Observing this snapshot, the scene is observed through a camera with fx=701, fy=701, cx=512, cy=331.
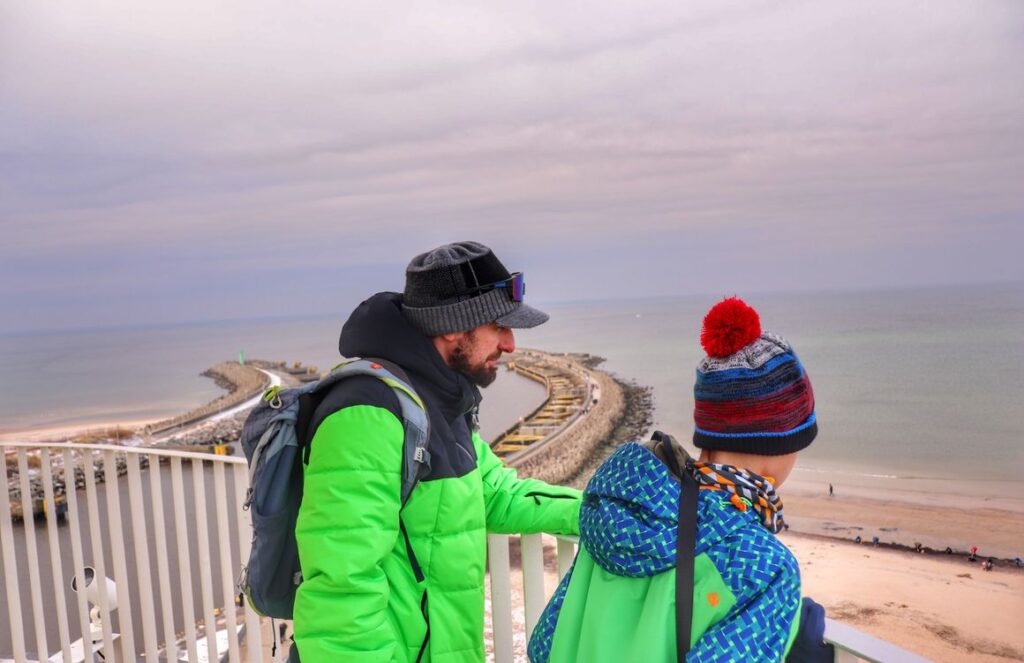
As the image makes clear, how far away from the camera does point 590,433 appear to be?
110 ft

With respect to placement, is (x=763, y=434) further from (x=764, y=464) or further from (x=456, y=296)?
(x=456, y=296)

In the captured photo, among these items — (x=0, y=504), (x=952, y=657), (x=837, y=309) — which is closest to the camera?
(x=0, y=504)

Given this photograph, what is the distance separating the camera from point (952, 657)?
13.7 m

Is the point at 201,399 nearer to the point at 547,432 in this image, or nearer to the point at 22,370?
the point at 547,432

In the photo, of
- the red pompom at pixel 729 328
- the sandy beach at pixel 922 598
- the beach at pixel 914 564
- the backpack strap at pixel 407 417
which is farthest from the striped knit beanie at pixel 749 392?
the sandy beach at pixel 922 598

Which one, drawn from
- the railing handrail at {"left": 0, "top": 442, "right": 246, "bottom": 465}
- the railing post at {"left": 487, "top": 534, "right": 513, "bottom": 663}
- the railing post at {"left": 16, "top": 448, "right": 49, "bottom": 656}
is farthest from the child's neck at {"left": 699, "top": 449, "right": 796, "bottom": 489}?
the railing post at {"left": 16, "top": 448, "right": 49, "bottom": 656}

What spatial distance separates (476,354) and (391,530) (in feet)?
1.29

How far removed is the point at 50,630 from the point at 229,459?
17.5 meters

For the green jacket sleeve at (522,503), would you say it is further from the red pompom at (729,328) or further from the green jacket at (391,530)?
the red pompom at (729,328)

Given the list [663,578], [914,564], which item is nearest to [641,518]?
[663,578]

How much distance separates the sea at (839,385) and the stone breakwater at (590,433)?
6.61 feet

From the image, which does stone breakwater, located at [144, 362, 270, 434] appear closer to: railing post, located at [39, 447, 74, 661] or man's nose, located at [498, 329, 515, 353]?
railing post, located at [39, 447, 74, 661]

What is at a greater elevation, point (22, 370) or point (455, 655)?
point (455, 655)

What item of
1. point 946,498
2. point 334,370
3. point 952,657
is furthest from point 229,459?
point 946,498
